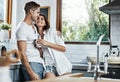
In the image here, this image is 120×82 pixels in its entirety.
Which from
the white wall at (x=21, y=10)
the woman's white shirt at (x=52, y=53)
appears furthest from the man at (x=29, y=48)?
the white wall at (x=21, y=10)

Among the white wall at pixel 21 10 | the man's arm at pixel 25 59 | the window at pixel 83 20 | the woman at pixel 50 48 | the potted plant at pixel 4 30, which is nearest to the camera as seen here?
the man's arm at pixel 25 59

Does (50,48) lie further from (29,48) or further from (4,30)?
(4,30)

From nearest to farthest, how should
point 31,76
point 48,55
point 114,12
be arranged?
point 31,76 → point 48,55 → point 114,12

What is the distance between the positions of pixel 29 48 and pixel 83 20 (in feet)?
6.38

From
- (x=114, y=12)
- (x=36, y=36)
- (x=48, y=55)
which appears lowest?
(x=48, y=55)

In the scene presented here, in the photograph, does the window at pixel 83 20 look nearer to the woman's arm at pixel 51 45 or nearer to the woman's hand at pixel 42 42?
the woman's arm at pixel 51 45

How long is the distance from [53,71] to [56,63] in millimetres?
92

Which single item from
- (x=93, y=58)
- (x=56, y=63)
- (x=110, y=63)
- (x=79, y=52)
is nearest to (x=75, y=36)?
(x=79, y=52)

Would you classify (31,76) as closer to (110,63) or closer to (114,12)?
(110,63)

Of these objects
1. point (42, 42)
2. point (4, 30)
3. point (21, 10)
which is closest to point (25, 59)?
point (42, 42)

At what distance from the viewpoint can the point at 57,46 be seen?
270 centimetres

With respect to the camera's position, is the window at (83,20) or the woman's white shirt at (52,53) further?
the window at (83,20)

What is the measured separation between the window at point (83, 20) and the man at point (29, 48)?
1781 mm

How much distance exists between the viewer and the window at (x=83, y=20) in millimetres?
4270
